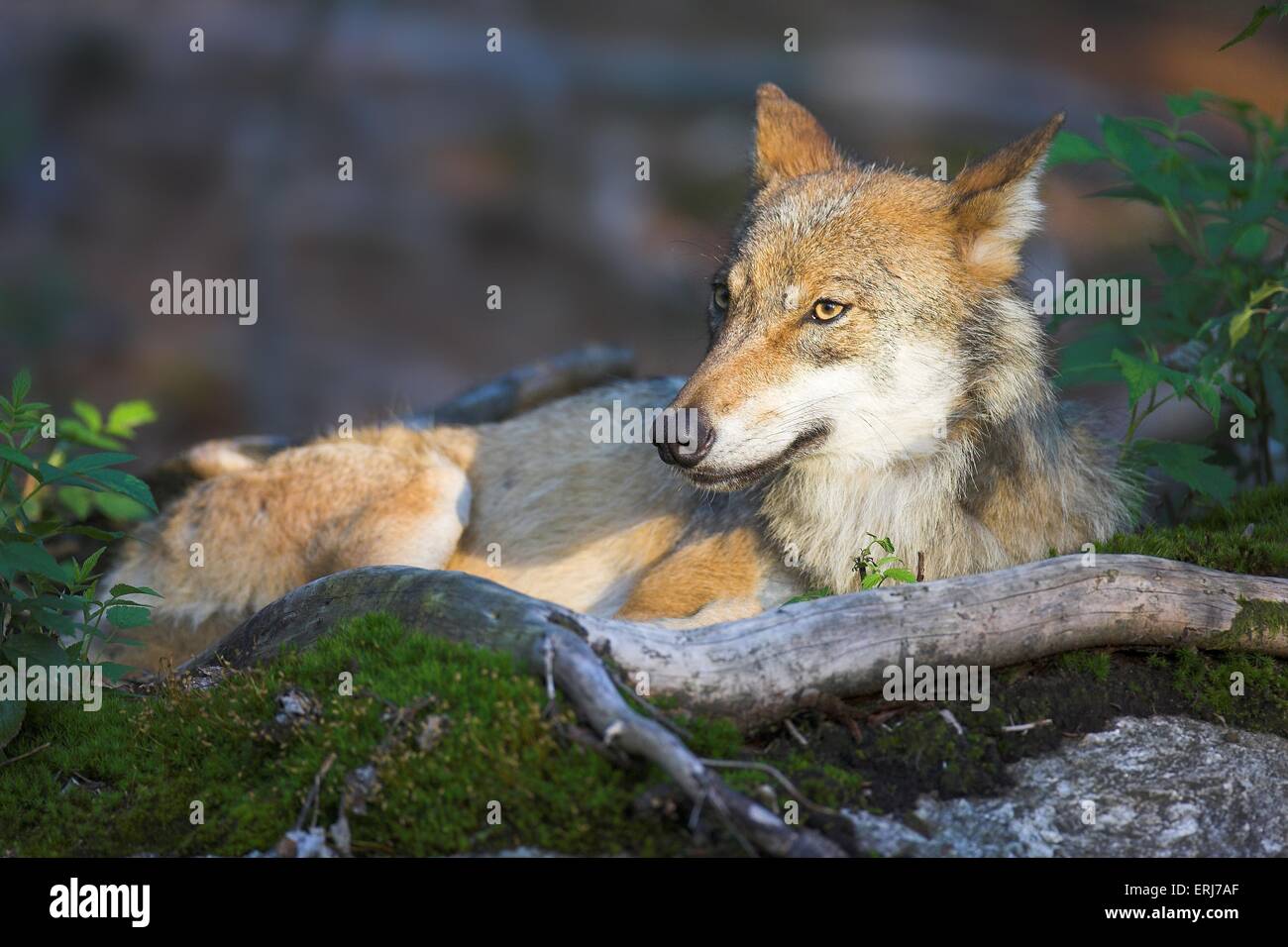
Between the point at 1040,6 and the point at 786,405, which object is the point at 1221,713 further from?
the point at 1040,6

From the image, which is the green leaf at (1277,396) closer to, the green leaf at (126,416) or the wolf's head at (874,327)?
the wolf's head at (874,327)

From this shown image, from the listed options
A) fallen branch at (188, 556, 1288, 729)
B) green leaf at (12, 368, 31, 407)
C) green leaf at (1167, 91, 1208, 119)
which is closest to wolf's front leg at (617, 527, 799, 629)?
fallen branch at (188, 556, 1288, 729)

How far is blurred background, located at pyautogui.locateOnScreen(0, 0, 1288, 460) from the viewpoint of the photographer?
15406 millimetres

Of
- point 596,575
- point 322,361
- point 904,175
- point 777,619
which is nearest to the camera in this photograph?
point 777,619

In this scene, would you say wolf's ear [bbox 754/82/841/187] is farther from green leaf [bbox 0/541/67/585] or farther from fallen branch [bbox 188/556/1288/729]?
green leaf [bbox 0/541/67/585]

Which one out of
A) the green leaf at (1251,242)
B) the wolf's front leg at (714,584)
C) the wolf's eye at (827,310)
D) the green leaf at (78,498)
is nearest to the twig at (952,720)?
the wolf's front leg at (714,584)

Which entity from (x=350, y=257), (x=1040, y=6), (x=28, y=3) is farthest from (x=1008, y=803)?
(x=28, y=3)

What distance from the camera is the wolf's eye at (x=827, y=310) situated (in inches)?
219

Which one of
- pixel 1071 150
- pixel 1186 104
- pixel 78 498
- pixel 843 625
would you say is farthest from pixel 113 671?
pixel 1186 104

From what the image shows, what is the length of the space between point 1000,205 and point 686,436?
1.90 meters

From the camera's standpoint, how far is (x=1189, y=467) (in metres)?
6.23

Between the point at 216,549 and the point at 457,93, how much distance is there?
44.2ft

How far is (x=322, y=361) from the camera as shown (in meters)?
15.9

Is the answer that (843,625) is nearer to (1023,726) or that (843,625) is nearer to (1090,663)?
(1023,726)
